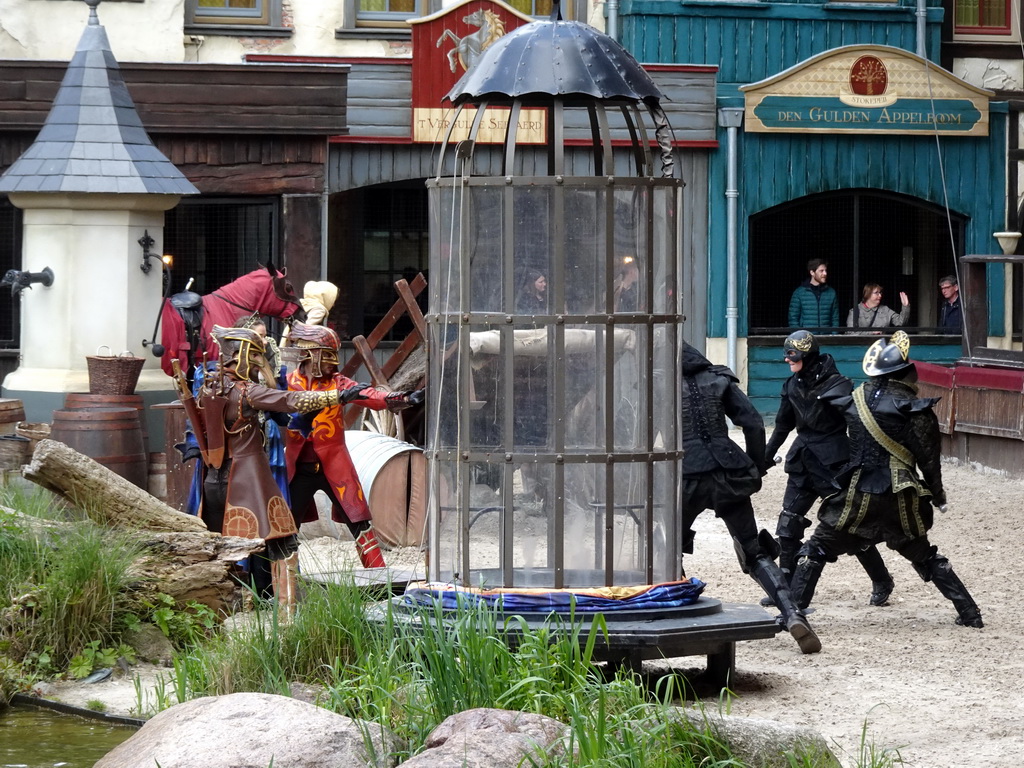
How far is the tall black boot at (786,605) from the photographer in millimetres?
7691

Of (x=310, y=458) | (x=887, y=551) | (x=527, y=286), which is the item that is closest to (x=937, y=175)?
(x=887, y=551)

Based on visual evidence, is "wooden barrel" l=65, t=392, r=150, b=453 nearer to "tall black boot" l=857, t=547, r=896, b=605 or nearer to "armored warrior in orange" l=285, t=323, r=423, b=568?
"armored warrior in orange" l=285, t=323, r=423, b=568

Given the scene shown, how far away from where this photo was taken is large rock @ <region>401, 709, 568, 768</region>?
4777 millimetres

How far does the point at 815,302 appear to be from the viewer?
18891 mm

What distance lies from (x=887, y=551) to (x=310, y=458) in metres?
4.21

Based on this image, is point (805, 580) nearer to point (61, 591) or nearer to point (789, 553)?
point (789, 553)

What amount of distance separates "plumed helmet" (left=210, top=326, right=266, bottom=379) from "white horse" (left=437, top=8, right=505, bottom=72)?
389 inches

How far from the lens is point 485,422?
690 cm

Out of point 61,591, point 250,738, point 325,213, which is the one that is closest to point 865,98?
point 325,213

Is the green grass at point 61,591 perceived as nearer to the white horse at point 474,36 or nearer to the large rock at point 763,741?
the large rock at point 763,741

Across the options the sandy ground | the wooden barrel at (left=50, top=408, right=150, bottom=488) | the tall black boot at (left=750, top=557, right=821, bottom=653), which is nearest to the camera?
the sandy ground

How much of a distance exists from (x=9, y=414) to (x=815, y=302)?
1035 centimetres

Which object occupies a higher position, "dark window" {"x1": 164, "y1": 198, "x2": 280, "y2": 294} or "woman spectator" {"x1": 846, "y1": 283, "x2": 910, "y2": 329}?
"dark window" {"x1": 164, "y1": 198, "x2": 280, "y2": 294}

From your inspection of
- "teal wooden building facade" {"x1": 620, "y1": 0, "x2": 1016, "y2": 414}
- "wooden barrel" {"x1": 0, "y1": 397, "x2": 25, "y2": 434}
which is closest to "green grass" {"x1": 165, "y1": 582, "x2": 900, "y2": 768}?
"wooden barrel" {"x1": 0, "y1": 397, "x2": 25, "y2": 434}
